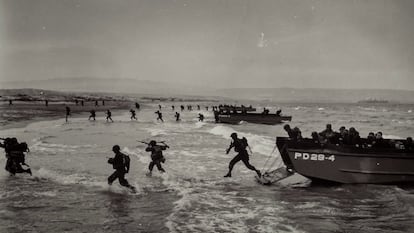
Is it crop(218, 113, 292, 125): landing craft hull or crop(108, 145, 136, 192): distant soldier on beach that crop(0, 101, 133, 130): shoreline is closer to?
crop(218, 113, 292, 125): landing craft hull

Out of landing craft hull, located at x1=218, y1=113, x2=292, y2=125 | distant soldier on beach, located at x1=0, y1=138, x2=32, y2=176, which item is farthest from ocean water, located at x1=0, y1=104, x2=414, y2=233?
landing craft hull, located at x1=218, y1=113, x2=292, y2=125

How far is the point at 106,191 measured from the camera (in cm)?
1105

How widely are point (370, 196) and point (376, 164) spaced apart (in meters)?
1.35

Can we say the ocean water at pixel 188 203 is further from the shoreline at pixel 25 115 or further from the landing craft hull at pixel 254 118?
the landing craft hull at pixel 254 118

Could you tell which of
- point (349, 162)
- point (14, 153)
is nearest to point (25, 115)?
point (14, 153)

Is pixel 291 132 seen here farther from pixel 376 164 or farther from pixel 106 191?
pixel 106 191

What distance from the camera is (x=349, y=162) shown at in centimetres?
1212

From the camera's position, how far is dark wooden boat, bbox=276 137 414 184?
39.3 ft

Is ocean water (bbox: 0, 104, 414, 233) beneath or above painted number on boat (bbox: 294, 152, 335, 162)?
beneath

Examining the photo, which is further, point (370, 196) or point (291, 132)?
point (291, 132)

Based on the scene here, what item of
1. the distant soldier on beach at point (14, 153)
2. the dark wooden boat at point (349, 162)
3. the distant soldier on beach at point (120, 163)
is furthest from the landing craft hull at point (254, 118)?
the distant soldier on beach at point (120, 163)

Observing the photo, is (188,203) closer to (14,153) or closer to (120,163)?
(120,163)

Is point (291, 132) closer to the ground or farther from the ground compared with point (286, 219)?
farther from the ground

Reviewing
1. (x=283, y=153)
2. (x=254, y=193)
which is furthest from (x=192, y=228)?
(x=283, y=153)
